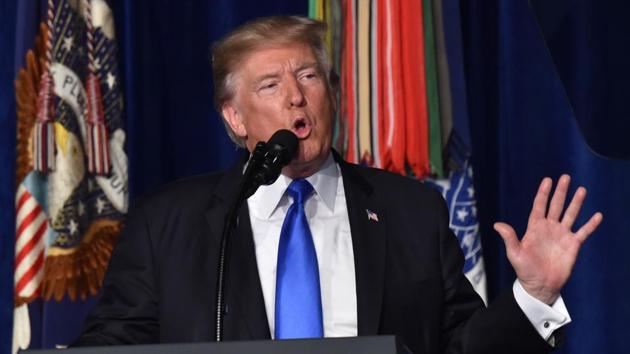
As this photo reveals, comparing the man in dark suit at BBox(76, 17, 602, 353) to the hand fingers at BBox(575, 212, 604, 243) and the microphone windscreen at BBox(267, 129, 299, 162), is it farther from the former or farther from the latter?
the microphone windscreen at BBox(267, 129, 299, 162)

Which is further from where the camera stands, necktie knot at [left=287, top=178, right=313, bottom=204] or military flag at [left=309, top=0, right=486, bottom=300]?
military flag at [left=309, top=0, right=486, bottom=300]

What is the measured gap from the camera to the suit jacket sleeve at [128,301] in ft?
7.61

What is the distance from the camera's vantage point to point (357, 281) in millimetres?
2330

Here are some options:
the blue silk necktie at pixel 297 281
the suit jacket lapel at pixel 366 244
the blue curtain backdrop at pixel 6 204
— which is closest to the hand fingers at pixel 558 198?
the suit jacket lapel at pixel 366 244

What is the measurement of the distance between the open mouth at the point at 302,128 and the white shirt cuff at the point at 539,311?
53 centimetres

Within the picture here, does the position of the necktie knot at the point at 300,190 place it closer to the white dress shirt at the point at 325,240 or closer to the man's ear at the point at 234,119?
the white dress shirt at the point at 325,240

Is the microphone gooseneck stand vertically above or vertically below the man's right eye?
below

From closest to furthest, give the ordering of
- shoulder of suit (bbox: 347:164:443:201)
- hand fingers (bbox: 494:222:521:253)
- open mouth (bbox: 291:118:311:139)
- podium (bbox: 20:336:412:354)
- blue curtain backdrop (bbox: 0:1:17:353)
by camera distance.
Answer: podium (bbox: 20:336:412:354) → hand fingers (bbox: 494:222:521:253) → open mouth (bbox: 291:118:311:139) → shoulder of suit (bbox: 347:164:443:201) → blue curtain backdrop (bbox: 0:1:17:353)

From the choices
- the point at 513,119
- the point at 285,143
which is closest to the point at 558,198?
the point at 285,143

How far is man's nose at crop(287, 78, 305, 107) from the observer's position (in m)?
2.42

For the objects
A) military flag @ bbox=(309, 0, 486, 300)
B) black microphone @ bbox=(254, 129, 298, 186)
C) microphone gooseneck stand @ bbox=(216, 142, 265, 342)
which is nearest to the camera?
microphone gooseneck stand @ bbox=(216, 142, 265, 342)

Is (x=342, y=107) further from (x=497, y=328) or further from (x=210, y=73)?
(x=497, y=328)

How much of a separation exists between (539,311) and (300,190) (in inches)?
22.3

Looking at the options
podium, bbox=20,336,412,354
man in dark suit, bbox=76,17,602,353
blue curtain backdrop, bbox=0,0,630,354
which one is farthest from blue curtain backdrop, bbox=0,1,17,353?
podium, bbox=20,336,412,354
